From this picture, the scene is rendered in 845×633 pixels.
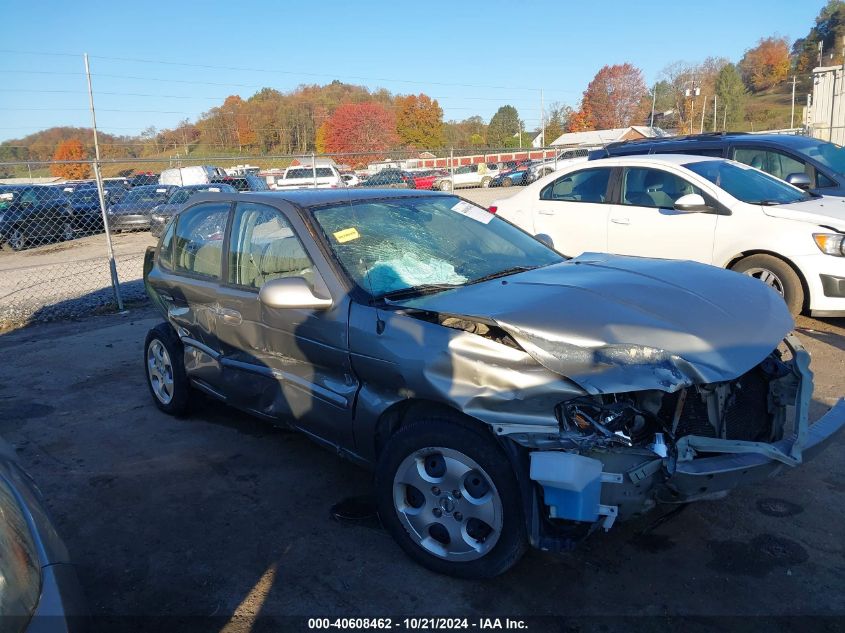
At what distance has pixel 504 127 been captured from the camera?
92438 mm

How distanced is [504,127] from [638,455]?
94.7 meters

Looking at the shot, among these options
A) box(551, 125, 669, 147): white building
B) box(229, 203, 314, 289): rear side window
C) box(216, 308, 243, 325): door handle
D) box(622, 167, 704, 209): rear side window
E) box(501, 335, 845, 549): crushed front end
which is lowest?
box(501, 335, 845, 549): crushed front end

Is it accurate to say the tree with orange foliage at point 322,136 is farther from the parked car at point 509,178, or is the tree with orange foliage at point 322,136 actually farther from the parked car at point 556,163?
the parked car at point 556,163

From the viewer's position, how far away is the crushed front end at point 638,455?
2.43 meters

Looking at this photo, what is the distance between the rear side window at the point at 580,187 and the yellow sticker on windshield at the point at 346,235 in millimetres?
4435

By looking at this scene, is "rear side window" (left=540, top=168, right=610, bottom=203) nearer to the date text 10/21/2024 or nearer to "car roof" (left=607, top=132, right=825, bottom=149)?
"car roof" (left=607, top=132, right=825, bottom=149)

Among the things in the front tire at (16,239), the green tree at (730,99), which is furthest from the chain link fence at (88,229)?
the green tree at (730,99)

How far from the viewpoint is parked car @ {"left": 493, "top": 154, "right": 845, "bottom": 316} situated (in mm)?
5824

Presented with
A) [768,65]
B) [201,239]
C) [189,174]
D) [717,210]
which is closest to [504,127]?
[768,65]

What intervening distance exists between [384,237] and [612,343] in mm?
1579

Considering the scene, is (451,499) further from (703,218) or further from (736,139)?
(736,139)

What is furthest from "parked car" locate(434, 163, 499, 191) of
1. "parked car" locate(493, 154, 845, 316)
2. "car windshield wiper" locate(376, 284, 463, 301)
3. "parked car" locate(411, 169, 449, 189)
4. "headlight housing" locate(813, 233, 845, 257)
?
"car windshield wiper" locate(376, 284, 463, 301)

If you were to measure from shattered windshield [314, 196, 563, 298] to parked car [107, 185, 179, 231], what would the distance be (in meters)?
16.2

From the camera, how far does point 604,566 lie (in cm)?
295
